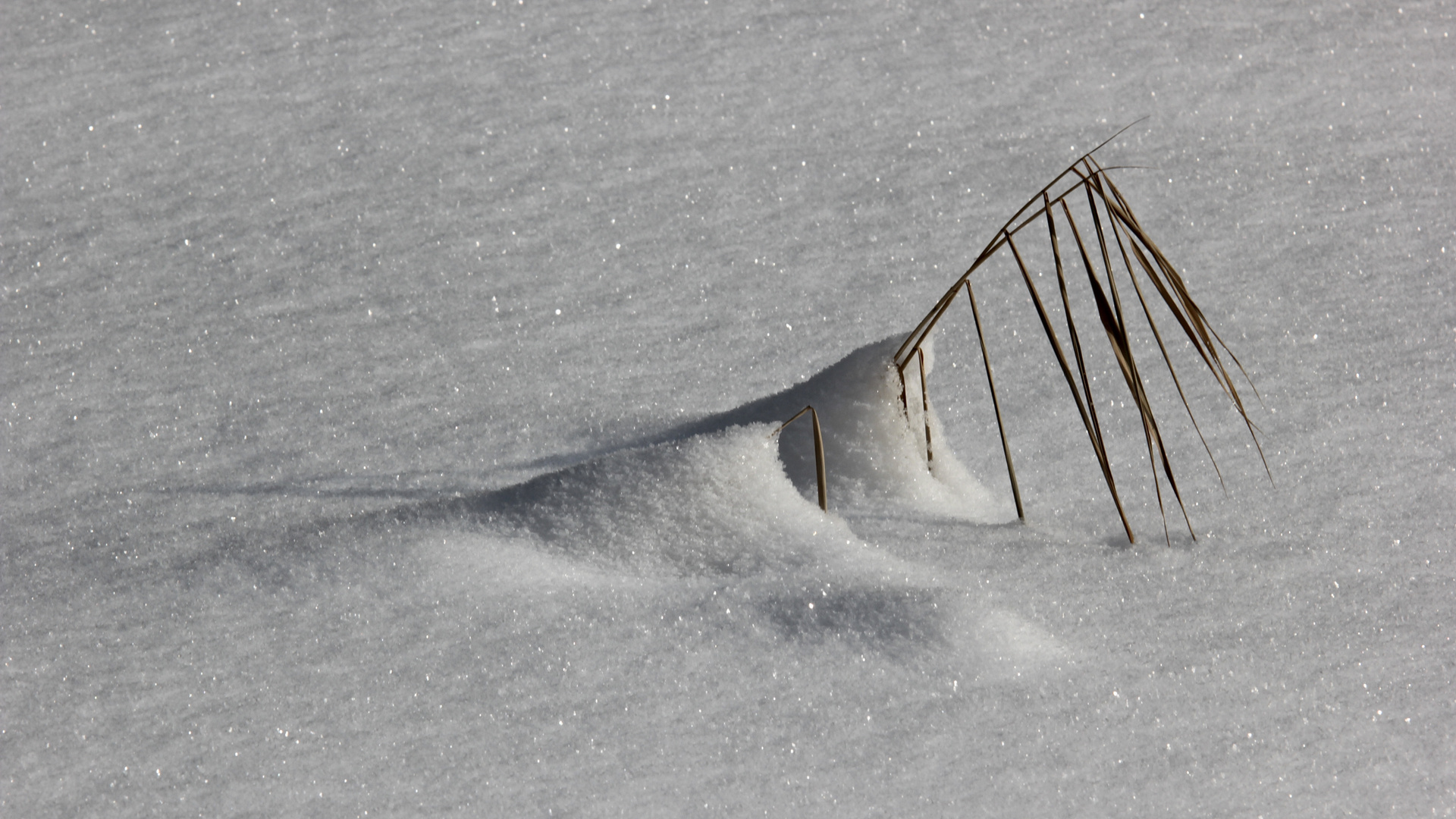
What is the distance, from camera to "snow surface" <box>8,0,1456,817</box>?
65cm

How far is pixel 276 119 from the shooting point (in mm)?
1130

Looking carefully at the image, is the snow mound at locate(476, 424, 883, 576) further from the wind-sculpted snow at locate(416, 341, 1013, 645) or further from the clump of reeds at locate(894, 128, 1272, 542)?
the clump of reeds at locate(894, 128, 1272, 542)

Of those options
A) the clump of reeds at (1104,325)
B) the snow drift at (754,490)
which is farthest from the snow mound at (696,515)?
the clump of reeds at (1104,325)

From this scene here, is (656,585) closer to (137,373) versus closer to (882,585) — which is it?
(882,585)

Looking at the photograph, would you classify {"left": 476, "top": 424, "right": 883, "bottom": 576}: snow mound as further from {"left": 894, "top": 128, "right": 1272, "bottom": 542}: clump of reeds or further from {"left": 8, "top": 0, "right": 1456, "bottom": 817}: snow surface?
{"left": 894, "top": 128, "right": 1272, "bottom": 542}: clump of reeds

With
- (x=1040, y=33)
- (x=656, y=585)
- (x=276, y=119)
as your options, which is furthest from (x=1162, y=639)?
(x=276, y=119)

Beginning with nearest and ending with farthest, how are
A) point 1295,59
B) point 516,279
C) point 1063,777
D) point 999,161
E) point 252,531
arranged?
point 1063,777 < point 252,531 < point 516,279 < point 999,161 < point 1295,59

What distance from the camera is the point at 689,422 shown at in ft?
2.91

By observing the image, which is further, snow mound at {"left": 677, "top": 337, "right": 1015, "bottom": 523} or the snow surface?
snow mound at {"left": 677, "top": 337, "right": 1015, "bottom": 523}

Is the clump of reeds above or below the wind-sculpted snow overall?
above

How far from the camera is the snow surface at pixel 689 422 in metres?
0.65

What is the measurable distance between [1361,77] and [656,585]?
1.05 metres

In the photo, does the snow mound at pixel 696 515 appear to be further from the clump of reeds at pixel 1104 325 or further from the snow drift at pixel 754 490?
the clump of reeds at pixel 1104 325

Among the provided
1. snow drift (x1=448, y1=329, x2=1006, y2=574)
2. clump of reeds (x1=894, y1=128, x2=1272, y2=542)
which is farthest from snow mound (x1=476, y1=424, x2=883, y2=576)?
clump of reeds (x1=894, y1=128, x2=1272, y2=542)
